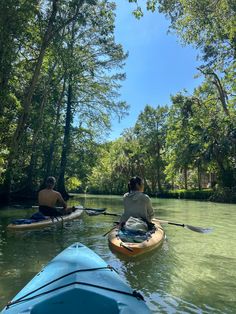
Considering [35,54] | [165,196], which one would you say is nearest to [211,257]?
[35,54]

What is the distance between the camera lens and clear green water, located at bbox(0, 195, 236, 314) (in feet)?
18.1

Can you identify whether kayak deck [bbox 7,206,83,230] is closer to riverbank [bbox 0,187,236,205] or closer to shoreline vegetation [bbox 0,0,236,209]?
shoreline vegetation [bbox 0,0,236,209]

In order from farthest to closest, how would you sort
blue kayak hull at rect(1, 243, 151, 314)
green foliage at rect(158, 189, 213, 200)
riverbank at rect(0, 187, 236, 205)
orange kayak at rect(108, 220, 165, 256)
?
green foliage at rect(158, 189, 213, 200) < riverbank at rect(0, 187, 236, 205) < orange kayak at rect(108, 220, 165, 256) < blue kayak hull at rect(1, 243, 151, 314)

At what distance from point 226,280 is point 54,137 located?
85.0 ft

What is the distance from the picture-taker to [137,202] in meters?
8.83

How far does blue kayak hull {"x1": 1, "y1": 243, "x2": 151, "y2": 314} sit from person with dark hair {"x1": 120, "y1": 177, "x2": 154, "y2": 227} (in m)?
4.39

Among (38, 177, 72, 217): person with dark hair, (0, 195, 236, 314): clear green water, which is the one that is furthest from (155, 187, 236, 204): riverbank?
(38, 177, 72, 217): person with dark hair

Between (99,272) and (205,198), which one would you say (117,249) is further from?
(205,198)

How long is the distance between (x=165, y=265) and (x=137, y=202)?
1721 millimetres

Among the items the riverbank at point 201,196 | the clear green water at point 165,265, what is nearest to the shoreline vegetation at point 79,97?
the riverbank at point 201,196

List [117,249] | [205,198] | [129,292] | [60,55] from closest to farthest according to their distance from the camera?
[129,292]
[117,249]
[60,55]
[205,198]

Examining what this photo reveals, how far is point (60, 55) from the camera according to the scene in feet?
54.0

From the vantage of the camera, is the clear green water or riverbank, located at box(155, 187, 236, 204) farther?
riverbank, located at box(155, 187, 236, 204)

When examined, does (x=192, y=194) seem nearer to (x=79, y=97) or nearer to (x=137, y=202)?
(x=79, y=97)
